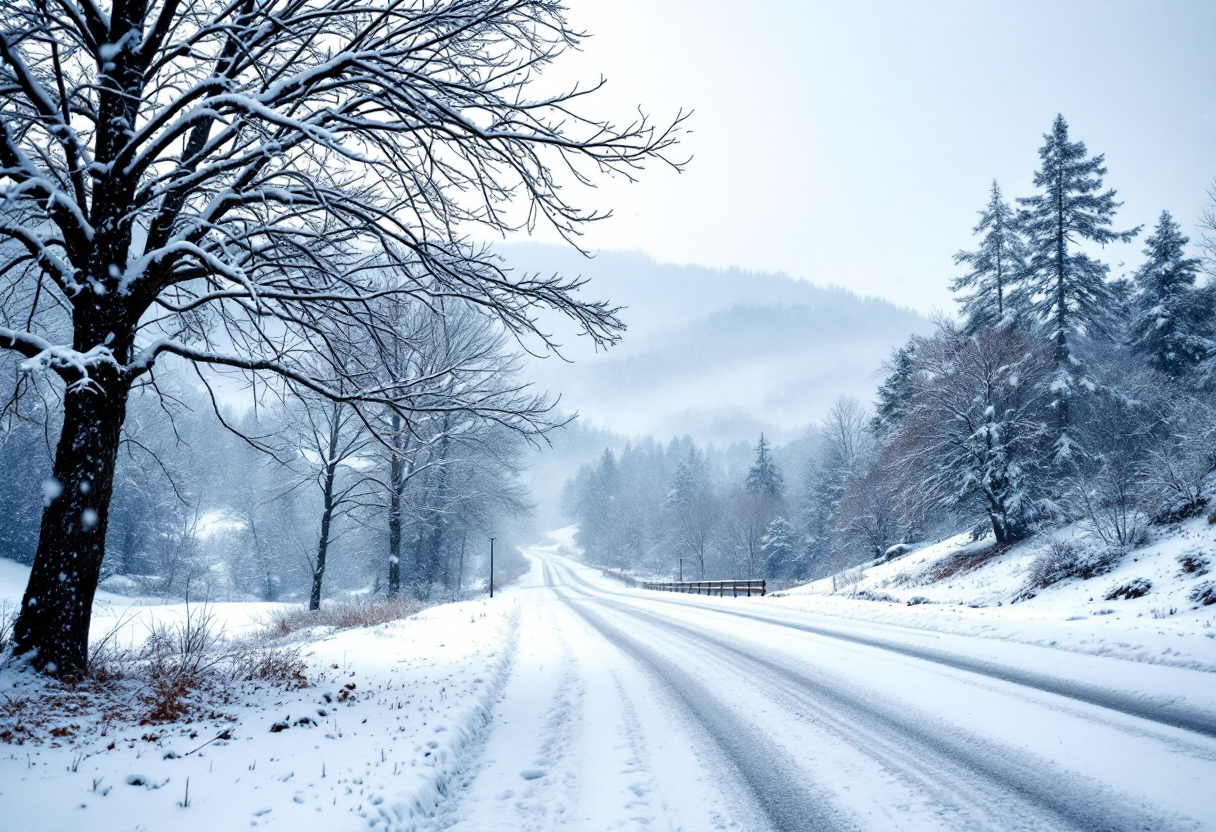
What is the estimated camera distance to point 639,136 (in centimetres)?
550

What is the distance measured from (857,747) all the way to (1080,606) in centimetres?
1086

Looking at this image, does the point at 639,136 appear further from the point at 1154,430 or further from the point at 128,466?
the point at 128,466

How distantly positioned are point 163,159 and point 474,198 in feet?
10.7

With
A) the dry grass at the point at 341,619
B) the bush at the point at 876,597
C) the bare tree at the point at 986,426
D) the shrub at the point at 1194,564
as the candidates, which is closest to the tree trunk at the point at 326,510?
the dry grass at the point at 341,619

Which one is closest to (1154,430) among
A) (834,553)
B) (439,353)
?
(834,553)

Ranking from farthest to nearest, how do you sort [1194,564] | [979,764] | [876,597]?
[876,597], [1194,564], [979,764]

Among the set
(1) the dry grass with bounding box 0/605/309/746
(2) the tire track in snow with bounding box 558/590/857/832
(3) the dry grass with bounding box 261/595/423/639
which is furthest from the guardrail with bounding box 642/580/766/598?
(1) the dry grass with bounding box 0/605/309/746

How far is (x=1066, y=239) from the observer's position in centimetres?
2523

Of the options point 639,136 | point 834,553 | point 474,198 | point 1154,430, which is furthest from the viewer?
point 834,553

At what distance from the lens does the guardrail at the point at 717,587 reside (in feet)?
90.5

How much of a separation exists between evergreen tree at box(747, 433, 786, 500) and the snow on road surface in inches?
2025

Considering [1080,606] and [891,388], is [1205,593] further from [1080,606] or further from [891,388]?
[891,388]

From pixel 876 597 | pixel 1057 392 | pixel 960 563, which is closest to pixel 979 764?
pixel 876 597

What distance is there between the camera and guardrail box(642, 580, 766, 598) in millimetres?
27594
